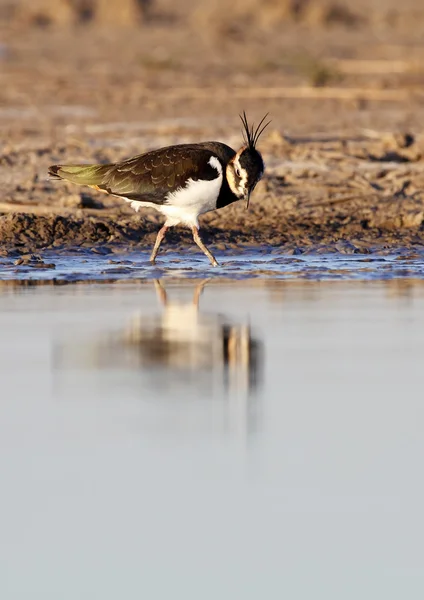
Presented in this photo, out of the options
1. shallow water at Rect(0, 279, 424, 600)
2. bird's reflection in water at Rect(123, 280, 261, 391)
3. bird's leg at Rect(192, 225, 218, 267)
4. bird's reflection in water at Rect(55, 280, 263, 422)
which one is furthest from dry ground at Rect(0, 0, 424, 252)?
shallow water at Rect(0, 279, 424, 600)

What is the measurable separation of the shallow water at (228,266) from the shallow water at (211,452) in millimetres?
1486

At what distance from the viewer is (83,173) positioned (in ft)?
33.7

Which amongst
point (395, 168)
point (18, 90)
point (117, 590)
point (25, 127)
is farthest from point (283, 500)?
point (18, 90)

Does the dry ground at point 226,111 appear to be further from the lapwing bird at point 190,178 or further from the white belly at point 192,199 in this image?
Result: the white belly at point 192,199

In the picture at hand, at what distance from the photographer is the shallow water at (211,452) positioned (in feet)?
13.4

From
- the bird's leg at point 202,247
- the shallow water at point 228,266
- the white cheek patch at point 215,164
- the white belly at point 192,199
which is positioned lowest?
the shallow water at point 228,266

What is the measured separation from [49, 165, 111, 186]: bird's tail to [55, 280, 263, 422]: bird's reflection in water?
7.84 feet

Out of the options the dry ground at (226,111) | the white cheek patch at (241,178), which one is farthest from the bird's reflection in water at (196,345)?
the dry ground at (226,111)

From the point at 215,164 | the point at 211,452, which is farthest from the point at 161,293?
the point at 211,452

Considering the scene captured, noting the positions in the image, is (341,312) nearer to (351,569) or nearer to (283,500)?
(283,500)

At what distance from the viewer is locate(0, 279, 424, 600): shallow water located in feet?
13.4

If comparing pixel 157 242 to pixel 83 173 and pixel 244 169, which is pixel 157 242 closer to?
pixel 83 173

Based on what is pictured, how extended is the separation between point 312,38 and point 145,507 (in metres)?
36.8

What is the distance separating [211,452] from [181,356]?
5.34ft
